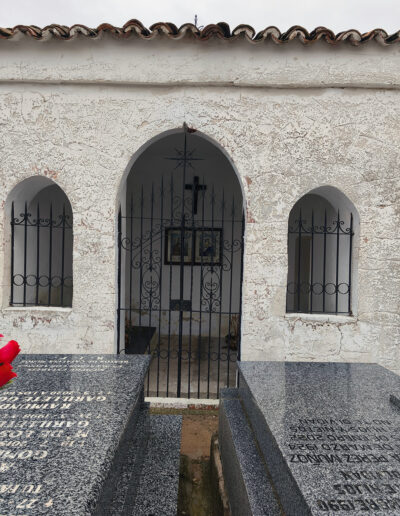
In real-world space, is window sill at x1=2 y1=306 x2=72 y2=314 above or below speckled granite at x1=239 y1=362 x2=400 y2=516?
above

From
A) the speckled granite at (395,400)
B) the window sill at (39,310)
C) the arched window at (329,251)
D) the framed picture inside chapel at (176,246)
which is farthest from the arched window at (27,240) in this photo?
the speckled granite at (395,400)

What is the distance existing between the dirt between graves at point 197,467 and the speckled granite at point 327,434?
0.73 meters

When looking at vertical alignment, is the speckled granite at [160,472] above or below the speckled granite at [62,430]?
below

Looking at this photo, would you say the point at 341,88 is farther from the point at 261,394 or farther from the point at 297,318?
the point at 261,394

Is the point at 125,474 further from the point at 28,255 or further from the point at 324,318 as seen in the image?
the point at 28,255

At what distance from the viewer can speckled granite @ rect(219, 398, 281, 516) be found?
6.71ft

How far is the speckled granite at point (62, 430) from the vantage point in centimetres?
156

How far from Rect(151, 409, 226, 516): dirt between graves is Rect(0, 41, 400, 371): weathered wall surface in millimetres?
982

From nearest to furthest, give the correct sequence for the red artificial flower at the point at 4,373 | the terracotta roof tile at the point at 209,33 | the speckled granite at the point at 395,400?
the red artificial flower at the point at 4,373 < the speckled granite at the point at 395,400 < the terracotta roof tile at the point at 209,33

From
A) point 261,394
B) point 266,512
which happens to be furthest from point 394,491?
point 261,394

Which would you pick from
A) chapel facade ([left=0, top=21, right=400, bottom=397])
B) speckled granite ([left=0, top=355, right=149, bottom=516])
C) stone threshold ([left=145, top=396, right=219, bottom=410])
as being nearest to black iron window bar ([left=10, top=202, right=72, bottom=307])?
chapel facade ([left=0, top=21, right=400, bottom=397])

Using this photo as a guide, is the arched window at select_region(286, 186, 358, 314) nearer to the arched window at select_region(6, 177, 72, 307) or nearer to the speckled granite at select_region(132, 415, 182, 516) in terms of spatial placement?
the speckled granite at select_region(132, 415, 182, 516)

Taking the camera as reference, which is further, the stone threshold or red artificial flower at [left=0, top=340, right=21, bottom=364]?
the stone threshold

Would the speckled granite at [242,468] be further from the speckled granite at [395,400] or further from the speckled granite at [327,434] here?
the speckled granite at [395,400]
